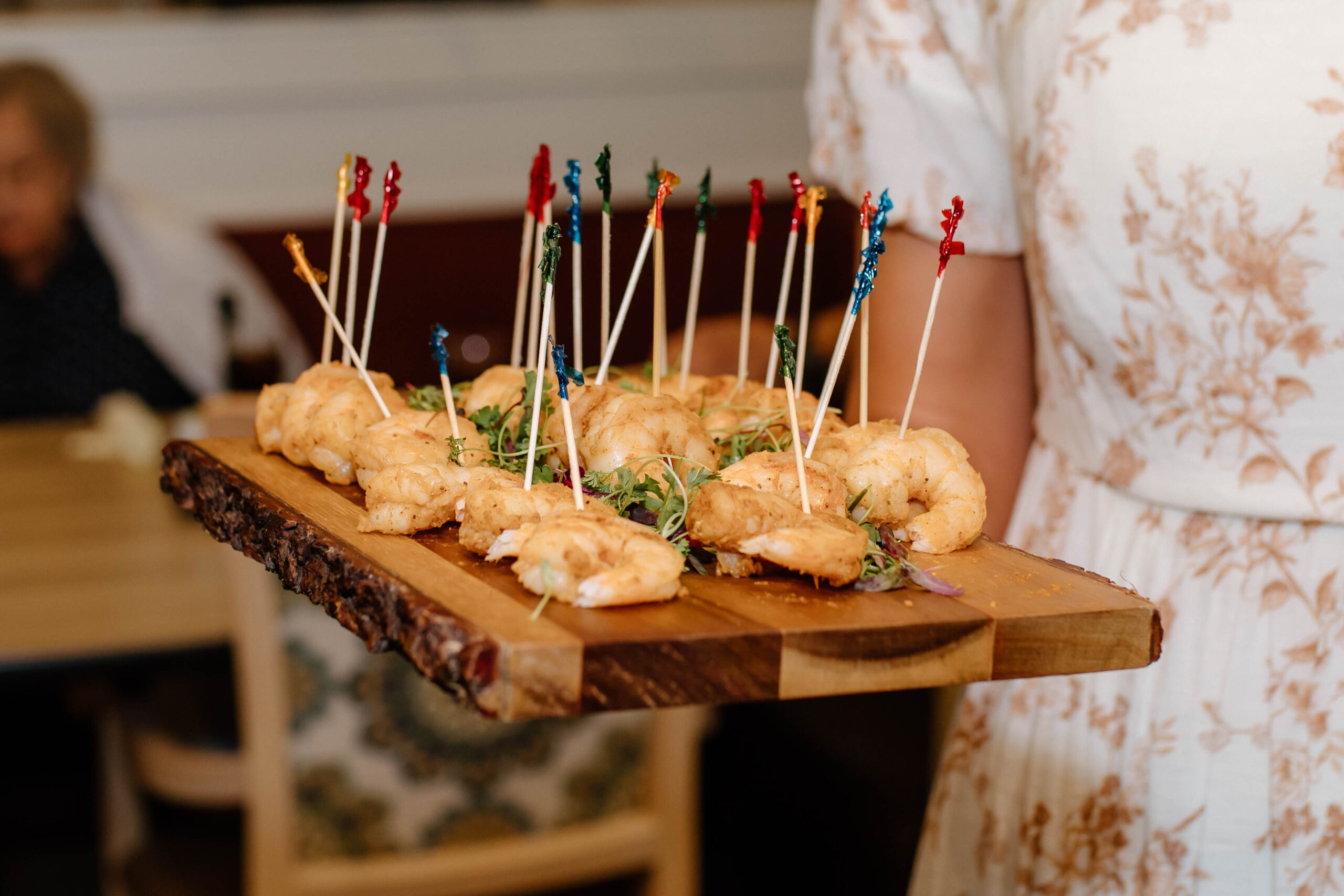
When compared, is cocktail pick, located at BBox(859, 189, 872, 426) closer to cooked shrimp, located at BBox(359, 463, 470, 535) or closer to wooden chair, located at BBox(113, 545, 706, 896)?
cooked shrimp, located at BBox(359, 463, 470, 535)

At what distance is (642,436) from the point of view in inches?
34.9

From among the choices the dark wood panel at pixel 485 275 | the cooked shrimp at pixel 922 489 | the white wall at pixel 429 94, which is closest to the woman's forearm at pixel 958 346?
the cooked shrimp at pixel 922 489

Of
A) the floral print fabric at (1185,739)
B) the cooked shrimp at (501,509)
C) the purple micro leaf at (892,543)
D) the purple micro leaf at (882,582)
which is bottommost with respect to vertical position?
the floral print fabric at (1185,739)

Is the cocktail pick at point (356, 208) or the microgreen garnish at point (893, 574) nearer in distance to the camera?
the microgreen garnish at point (893, 574)

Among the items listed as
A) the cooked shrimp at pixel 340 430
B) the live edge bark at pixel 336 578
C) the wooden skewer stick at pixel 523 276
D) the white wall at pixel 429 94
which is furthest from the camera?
the white wall at pixel 429 94

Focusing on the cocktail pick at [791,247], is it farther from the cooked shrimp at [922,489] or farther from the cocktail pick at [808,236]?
the cooked shrimp at [922,489]

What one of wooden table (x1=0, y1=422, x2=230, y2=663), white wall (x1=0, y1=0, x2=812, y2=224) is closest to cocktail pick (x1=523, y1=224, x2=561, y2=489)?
wooden table (x1=0, y1=422, x2=230, y2=663)

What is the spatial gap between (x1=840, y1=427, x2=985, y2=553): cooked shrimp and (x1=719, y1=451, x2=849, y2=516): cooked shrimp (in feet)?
0.07

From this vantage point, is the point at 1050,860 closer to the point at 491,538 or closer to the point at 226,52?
the point at 491,538

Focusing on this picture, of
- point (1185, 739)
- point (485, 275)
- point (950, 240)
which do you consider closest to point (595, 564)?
point (950, 240)

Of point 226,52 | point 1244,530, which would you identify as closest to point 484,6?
point 226,52

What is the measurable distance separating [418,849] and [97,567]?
77 cm

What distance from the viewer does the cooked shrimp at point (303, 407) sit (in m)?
A: 1.03

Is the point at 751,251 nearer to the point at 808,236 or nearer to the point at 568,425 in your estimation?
the point at 808,236
